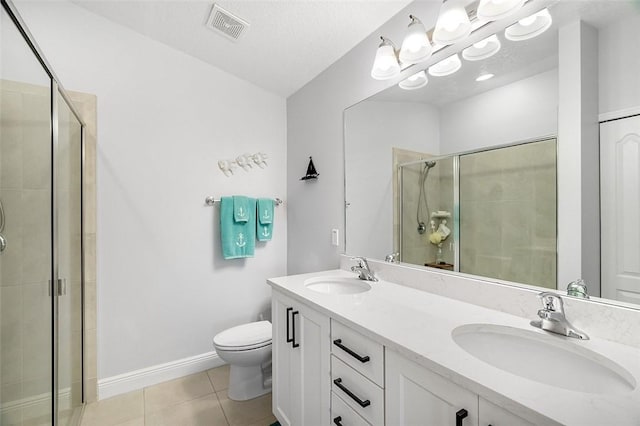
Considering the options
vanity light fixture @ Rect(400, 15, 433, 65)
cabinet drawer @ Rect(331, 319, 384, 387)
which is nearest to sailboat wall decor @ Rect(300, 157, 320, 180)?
vanity light fixture @ Rect(400, 15, 433, 65)

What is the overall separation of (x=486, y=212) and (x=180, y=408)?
6.92ft

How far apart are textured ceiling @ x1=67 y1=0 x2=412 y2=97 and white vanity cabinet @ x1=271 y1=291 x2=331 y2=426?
1.57 m

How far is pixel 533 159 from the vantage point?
3.60 feet

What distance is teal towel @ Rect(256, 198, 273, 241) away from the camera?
2516 mm

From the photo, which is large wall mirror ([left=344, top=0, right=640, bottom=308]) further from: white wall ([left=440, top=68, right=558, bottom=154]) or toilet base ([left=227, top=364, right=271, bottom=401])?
toilet base ([left=227, top=364, right=271, bottom=401])

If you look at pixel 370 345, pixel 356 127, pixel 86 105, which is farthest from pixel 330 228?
pixel 86 105

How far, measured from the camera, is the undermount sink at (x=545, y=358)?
0.77 m

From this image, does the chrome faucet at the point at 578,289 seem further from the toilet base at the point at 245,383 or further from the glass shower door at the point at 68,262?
the glass shower door at the point at 68,262

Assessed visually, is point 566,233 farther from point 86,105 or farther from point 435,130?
point 86,105

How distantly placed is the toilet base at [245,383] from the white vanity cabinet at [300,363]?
0.40m

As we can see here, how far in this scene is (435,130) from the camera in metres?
1.47

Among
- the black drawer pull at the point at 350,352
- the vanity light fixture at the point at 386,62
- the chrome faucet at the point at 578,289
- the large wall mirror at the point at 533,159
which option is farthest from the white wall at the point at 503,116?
the black drawer pull at the point at 350,352

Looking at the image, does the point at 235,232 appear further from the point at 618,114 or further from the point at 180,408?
the point at 618,114

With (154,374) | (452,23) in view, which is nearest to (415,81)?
(452,23)
